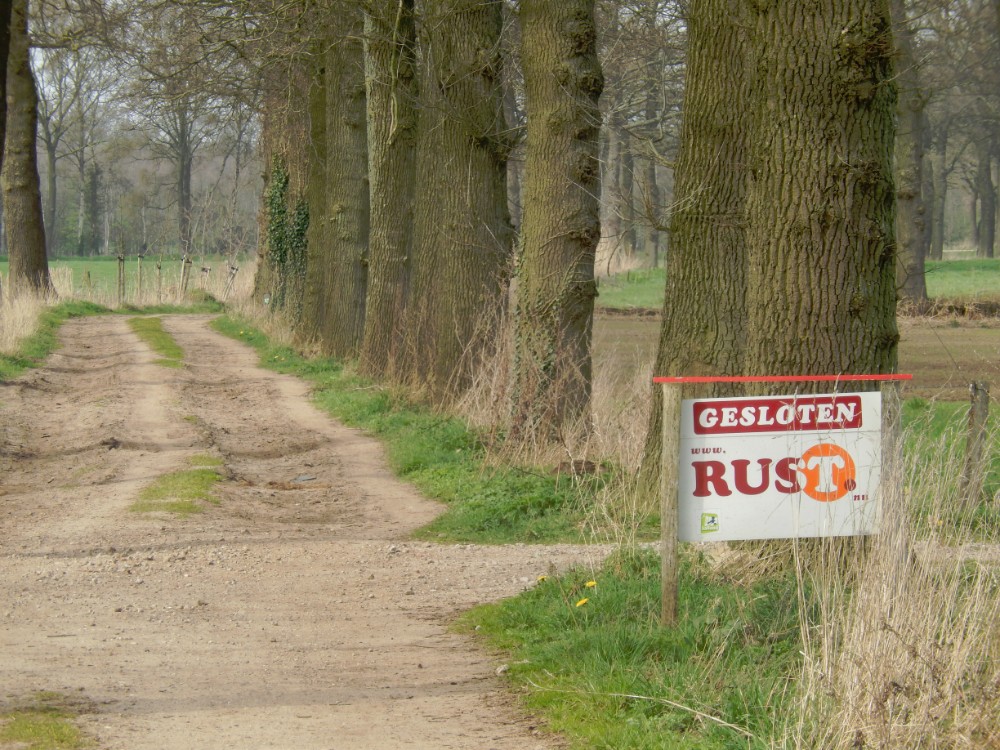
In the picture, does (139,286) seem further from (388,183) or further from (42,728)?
(42,728)

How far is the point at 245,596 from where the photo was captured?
7730 mm

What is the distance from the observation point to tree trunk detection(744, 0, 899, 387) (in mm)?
6449

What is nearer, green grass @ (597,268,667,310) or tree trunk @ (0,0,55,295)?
tree trunk @ (0,0,55,295)

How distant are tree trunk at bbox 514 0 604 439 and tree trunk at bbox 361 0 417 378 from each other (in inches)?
208

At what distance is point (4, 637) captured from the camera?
6.59 m

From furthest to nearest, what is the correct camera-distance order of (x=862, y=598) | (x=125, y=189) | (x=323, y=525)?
(x=125, y=189) < (x=323, y=525) < (x=862, y=598)

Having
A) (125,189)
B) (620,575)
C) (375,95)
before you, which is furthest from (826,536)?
(125,189)

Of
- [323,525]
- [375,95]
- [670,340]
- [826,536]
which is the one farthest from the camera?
[375,95]

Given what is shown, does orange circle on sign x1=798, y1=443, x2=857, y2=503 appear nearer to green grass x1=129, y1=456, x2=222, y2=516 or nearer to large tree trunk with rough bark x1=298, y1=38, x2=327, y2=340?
green grass x1=129, y1=456, x2=222, y2=516

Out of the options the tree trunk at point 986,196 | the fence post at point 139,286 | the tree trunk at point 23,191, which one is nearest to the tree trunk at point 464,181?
the tree trunk at point 23,191

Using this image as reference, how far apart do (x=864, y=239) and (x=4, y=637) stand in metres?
4.87

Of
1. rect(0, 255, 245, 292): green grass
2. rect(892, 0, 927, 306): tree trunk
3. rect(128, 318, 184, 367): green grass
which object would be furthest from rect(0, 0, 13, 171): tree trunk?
rect(0, 255, 245, 292): green grass

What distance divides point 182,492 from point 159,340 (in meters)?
17.1

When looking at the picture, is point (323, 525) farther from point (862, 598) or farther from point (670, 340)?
point (862, 598)
